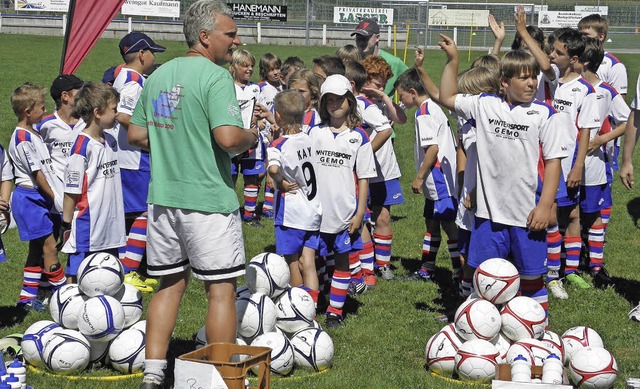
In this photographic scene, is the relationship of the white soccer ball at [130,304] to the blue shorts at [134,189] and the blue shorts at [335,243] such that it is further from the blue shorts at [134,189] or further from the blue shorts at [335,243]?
the blue shorts at [134,189]

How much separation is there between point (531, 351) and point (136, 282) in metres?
4.14

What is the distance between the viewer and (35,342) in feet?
19.4

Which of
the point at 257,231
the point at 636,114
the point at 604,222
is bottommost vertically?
the point at 257,231

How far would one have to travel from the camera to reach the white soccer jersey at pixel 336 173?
7320 mm

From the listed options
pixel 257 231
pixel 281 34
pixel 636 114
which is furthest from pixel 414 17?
pixel 636 114

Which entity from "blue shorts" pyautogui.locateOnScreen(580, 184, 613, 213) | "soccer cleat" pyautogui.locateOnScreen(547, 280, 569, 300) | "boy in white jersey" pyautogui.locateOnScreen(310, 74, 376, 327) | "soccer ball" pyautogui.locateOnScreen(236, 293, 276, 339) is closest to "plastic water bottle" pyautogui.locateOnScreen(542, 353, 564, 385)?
"soccer ball" pyautogui.locateOnScreen(236, 293, 276, 339)

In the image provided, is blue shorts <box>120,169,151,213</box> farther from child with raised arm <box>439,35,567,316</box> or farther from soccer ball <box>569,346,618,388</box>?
soccer ball <box>569,346,618,388</box>

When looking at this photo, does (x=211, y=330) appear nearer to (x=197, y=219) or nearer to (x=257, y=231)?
(x=197, y=219)

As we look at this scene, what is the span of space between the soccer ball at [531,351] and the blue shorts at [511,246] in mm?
745

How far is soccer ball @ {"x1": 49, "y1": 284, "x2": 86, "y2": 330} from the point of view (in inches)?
237

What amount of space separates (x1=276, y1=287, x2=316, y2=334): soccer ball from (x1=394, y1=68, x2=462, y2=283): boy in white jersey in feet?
7.44

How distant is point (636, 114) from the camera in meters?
7.39

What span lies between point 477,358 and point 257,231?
5.51 meters

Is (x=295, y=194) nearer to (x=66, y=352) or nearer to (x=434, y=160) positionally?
(x=434, y=160)
